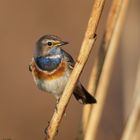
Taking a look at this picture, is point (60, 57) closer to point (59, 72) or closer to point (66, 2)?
point (59, 72)

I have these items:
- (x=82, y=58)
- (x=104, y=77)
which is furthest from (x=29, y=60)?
(x=82, y=58)

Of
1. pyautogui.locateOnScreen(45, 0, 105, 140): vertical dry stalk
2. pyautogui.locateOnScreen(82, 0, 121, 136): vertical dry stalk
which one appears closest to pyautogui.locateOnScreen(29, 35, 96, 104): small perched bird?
pyautogui.locateOnScreen(82, 0, 121, 136): vertical dry stalk

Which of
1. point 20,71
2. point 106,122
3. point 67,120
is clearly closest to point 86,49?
point 106,122

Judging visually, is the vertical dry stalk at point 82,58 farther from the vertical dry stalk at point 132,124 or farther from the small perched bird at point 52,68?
the small perched bird at point 52,68

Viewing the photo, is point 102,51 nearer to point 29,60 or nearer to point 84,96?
point 84,96

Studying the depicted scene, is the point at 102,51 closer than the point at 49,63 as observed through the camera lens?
Yes

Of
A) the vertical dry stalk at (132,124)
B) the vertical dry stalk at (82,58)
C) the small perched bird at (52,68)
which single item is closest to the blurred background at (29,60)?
the small perched bird at (52,68)

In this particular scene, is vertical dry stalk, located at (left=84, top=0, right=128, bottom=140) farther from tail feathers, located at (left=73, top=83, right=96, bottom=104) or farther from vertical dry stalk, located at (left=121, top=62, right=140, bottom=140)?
vertical dry stalk, located at (left=121, top=62, right=140, bottom=140)
